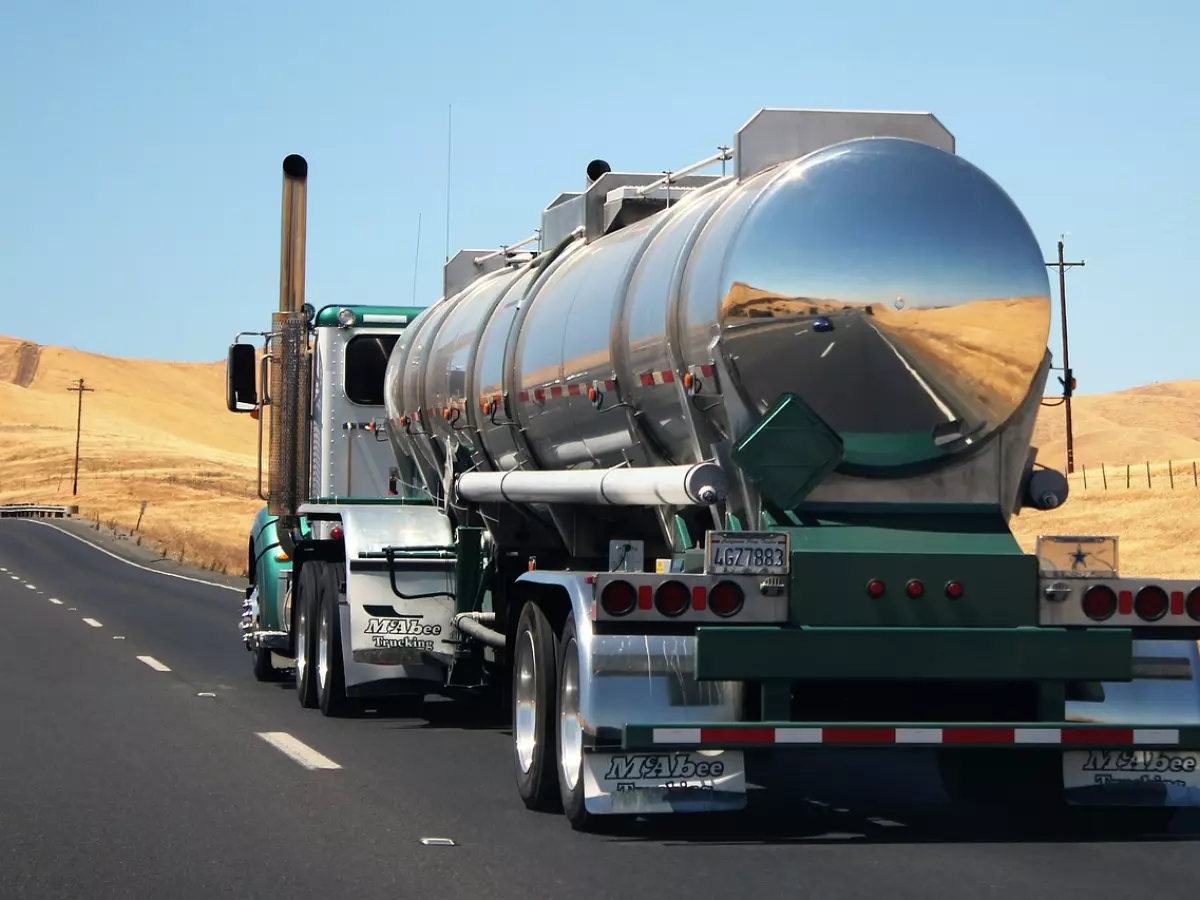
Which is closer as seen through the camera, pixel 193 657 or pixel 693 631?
pixel 693 631

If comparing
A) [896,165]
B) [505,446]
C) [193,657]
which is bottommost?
[193,657]

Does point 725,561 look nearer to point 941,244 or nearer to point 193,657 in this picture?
point 941,244

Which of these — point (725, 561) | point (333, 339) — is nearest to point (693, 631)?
point (725, 561)

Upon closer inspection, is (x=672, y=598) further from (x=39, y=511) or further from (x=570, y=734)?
(x=39, y=511)

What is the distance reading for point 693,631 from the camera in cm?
898

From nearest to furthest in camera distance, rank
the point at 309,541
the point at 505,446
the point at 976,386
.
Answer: the point at 976,386 < the point at 505,446 < the point at 309,541

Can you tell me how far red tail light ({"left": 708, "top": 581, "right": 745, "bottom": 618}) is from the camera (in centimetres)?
888

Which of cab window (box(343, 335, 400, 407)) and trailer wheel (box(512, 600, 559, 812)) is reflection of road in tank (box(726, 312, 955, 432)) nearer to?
trailer wheel (box(512, 600, 559, 812))

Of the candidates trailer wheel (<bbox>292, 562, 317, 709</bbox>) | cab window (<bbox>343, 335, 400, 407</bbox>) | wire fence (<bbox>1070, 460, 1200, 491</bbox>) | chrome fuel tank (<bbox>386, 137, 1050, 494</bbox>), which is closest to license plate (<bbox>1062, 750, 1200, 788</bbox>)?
chrome fuel tank (<bbox>386, 137, 1050, 494</bbox>)

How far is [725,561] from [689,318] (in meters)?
1.33

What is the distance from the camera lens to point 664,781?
8789mm

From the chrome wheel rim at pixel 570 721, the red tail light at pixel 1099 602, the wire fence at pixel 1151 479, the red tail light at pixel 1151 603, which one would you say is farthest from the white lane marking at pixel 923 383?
the wire fence at pixel 1151 479

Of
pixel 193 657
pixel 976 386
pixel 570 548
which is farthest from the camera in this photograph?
pixel 193 657

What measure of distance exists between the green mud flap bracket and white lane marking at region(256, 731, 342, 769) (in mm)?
3706
